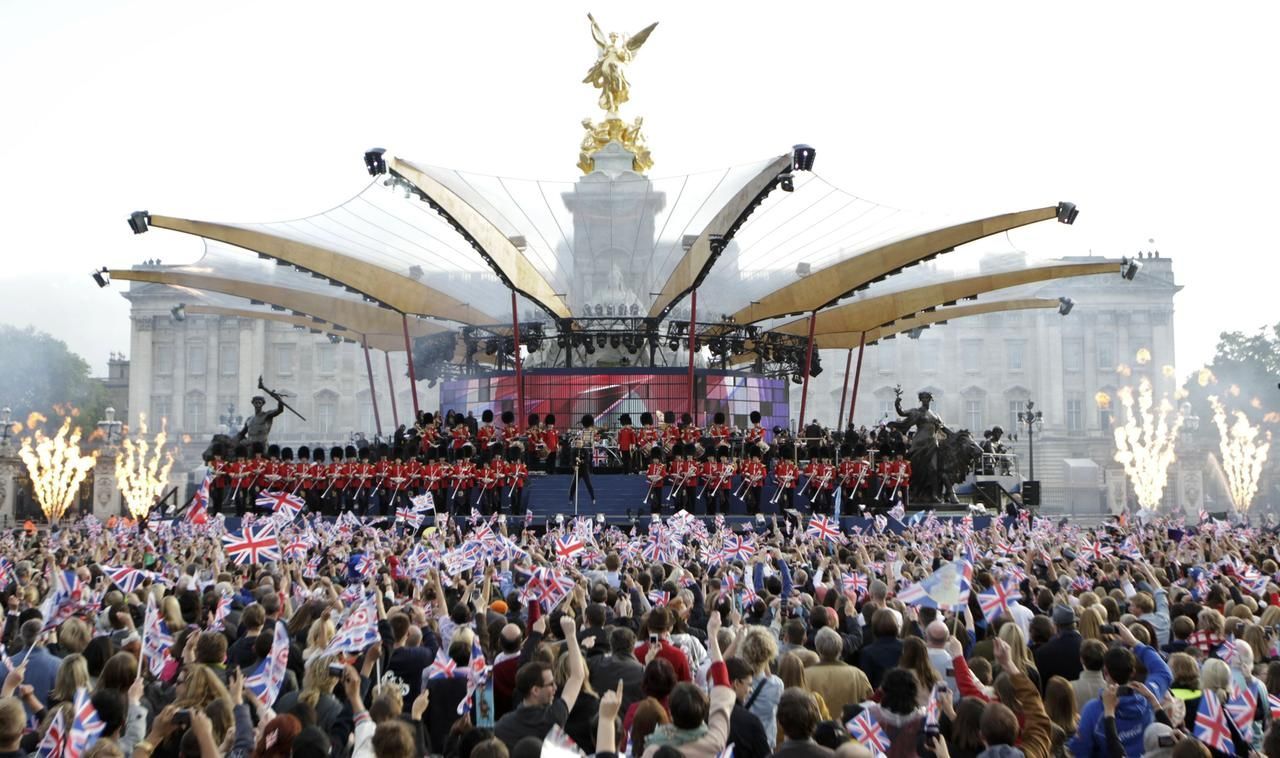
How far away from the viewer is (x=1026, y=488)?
3819 cm

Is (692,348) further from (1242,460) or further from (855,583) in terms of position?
Result: (1242,460)

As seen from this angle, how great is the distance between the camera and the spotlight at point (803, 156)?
3067 cm

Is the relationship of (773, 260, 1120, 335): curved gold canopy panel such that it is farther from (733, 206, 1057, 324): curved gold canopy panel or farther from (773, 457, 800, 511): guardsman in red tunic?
(773, 457, 800, 511): guardsman in red tunic

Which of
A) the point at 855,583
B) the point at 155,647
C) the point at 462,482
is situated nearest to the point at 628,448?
the point at 462,482

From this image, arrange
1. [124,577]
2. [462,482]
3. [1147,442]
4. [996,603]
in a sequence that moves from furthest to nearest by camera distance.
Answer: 1. [1147,442]
2. [462,482]
3. [124,577]
4. [996,603]

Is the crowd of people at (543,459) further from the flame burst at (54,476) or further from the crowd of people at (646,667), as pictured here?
the flame burst at (54,476)

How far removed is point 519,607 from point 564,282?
35.3 metres

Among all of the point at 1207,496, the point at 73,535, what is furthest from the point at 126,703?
the point at 1207,496

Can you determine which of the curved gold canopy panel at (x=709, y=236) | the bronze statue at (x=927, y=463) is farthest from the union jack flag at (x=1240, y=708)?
the bronze statue at (x=927, y=463)

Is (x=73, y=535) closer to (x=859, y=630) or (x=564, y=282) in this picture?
(x=859, y=630)

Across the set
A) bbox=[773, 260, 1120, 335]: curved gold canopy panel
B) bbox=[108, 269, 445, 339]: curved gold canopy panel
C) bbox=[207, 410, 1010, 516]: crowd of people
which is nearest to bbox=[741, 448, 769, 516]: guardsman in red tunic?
bbox=[207, 410, 1010, 516]: crowd of people

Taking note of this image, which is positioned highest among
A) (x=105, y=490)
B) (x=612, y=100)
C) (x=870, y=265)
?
(x=612, y=100)

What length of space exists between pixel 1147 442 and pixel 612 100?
42113 mm

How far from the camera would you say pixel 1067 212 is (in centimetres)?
3384
